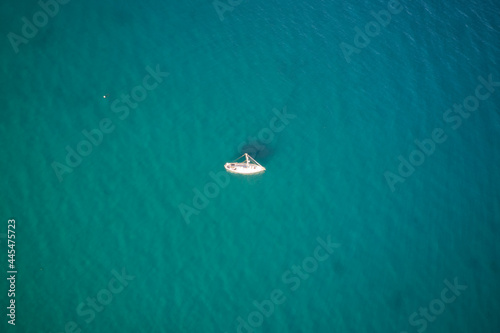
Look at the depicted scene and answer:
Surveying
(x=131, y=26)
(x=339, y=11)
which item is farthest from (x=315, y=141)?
(x=131, y=26)

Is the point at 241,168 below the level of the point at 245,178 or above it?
above

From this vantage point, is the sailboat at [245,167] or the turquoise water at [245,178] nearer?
the turquoise water at [245,178]

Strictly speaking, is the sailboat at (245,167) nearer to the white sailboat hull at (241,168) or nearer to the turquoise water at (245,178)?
the white sailboat hull at (241,168)

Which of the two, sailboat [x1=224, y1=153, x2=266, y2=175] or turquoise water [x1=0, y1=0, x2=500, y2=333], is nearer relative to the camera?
turquoise water [x1=0, y1=0, x2=500, y2=333]

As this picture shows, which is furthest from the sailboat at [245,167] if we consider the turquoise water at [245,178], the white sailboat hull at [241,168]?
the turquoise water at [245,178]

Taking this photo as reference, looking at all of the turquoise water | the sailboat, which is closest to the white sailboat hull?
the sailboat

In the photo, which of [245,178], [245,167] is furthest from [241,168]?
[245,178]

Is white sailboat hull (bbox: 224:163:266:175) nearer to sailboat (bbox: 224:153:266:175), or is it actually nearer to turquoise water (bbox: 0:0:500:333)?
sailboat (bbox: 224:153:266:175)

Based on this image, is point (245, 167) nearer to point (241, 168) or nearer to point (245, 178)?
point (241, 168)

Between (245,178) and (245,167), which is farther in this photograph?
(245,178)
